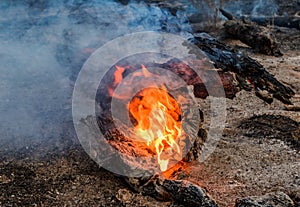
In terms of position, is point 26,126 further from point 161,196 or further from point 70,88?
point 161,196

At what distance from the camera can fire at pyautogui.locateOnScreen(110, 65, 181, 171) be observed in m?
4.11

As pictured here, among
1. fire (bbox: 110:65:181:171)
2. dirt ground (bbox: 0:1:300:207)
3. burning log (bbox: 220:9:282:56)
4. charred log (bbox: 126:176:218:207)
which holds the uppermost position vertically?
fire (bbox: 110:65:181:171)

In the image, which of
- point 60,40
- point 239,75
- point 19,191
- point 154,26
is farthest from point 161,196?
point 60,40

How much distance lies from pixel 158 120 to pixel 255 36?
16.2ft

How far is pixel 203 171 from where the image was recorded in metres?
3.98

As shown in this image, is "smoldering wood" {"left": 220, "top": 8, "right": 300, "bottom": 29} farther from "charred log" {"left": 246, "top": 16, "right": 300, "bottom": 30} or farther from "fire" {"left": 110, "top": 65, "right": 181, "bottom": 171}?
"fire" {"left": 110, "top": 65, "right": 181, "bottom": 171}

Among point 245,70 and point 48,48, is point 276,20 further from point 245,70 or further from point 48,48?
point 48,48

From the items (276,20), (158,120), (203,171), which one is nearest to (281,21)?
(276,20)

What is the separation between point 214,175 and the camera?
3896mm

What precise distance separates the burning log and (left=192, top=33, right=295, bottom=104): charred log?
8.57 ft

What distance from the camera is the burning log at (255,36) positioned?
809 centimetres

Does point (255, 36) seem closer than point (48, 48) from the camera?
No

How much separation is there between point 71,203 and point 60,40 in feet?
10.1

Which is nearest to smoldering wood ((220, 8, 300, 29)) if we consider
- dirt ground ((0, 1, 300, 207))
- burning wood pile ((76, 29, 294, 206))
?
dirt ground ((0, 1, 300, 207))
